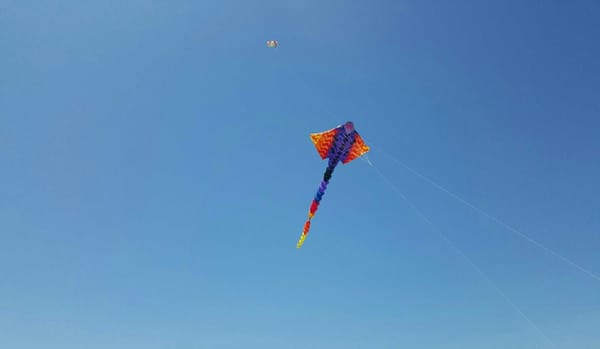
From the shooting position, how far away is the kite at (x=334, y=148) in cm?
3225

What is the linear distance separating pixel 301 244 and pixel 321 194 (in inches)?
175

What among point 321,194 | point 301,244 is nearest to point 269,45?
point 321,194

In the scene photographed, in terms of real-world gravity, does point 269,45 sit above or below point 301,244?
above

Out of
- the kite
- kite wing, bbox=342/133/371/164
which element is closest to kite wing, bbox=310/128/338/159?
the kite

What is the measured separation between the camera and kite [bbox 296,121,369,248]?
32.2 meters

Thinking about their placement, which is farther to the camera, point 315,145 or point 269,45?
point 315,145

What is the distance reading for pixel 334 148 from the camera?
108 ft

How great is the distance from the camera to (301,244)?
104ft

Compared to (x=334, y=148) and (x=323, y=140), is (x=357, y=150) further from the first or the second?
(x=323, y=140)

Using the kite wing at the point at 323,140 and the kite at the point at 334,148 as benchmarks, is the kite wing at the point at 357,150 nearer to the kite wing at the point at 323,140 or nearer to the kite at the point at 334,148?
the kite at the point at 334,148

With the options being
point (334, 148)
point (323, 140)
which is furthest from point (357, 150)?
point (323, 140)

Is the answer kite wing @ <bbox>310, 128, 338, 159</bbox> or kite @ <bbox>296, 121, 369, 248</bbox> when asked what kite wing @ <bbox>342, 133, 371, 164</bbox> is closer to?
kite @ <bbox>296, 121, 369, 248</bbox>

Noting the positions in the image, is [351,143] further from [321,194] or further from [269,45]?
[269,45]

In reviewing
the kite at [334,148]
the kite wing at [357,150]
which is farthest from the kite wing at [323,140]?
the kite wing at [357,150]
